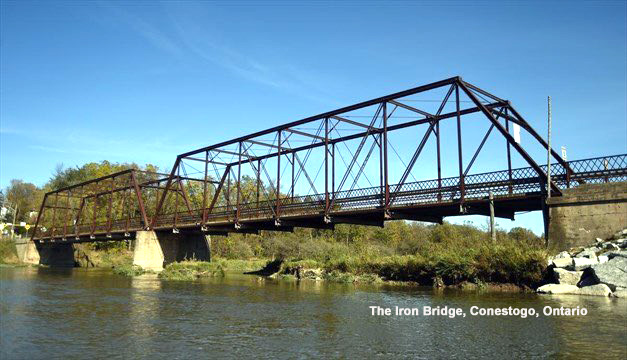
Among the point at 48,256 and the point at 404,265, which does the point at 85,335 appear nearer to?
the point at 404,265

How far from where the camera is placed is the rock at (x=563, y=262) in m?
20.6

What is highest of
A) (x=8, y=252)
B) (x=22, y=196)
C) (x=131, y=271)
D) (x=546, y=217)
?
(x=22, y=196)

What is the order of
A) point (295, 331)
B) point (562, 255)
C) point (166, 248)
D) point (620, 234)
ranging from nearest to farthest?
point (295, 331)
point (620, 234)
point (562, 255)
point (166, 248)

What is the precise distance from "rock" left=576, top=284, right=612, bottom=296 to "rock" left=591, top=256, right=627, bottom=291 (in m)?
0.20

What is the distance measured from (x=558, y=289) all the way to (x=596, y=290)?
1638 mm

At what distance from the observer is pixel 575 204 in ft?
74.2

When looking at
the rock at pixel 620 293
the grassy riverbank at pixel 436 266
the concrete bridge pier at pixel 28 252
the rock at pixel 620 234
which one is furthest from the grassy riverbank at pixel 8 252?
the rock at pixel 620 293

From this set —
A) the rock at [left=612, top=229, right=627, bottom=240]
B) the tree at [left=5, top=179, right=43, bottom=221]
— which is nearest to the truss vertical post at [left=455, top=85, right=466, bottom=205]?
the rock at [left=612, top=229, right=627, bottom=240]

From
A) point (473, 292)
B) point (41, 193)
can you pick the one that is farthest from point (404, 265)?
point (41, 193)

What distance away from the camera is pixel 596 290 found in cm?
1847

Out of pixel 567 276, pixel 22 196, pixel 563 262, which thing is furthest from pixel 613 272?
pixel 22 196

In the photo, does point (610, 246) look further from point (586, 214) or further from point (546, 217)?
point (546, 217)

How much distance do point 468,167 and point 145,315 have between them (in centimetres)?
1863

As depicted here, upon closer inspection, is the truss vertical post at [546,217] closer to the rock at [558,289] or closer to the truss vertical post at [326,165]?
the rock at [558,289]
